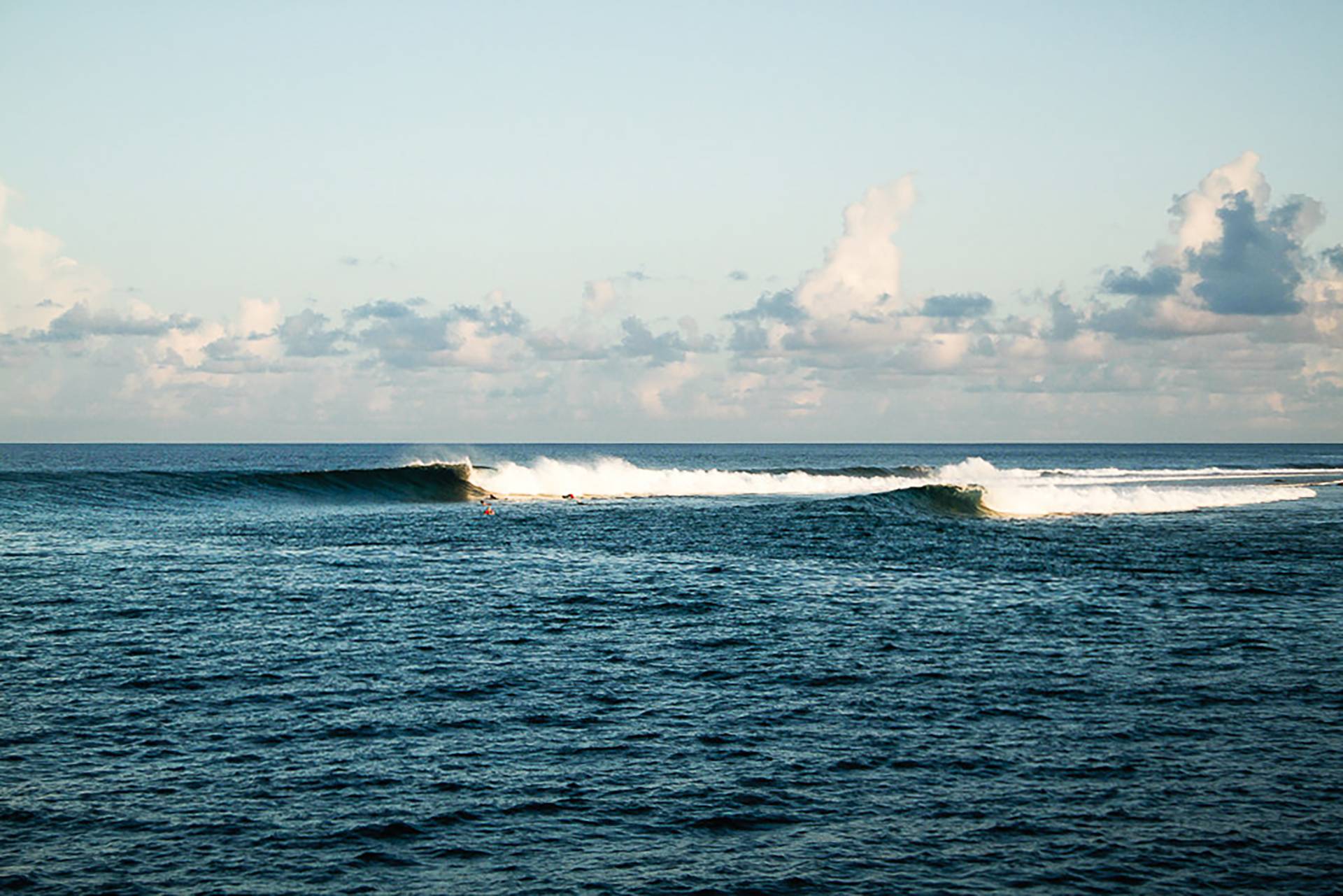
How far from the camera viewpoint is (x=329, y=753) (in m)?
15.8

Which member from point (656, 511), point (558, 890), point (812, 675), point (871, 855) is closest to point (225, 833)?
point (558, 890)

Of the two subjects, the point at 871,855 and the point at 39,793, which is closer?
the point at 871,855

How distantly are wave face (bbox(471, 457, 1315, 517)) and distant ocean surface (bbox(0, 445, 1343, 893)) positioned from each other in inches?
1165

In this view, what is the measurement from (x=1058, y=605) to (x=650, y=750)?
17258 mm

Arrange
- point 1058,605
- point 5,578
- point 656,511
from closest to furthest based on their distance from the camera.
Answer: point 1058,605
point 5,578
point 656,511

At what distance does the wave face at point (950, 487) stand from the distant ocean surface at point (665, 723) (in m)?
29.6

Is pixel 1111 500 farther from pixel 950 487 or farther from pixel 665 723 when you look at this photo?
pixel 665 723

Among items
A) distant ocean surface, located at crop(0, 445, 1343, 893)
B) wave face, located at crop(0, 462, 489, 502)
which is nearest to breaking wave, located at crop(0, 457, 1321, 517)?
wave face, located at crop(0, 462, 489, 502)

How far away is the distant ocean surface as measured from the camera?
12.2 m

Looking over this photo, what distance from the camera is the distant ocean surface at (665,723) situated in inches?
479

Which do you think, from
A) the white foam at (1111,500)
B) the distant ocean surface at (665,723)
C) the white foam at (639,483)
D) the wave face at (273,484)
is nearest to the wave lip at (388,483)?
the wave face at (273,484)

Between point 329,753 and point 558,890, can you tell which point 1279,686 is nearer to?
point 558,890

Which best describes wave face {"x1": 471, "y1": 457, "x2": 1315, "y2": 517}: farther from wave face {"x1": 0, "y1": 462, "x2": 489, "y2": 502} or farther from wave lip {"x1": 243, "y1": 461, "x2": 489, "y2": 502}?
wave face {"x1": 0, "y1": 462, "x2": 489, "y2": 502}

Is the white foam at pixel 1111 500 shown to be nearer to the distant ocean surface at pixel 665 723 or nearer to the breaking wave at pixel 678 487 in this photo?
the breaking wave at pixel 678 487
